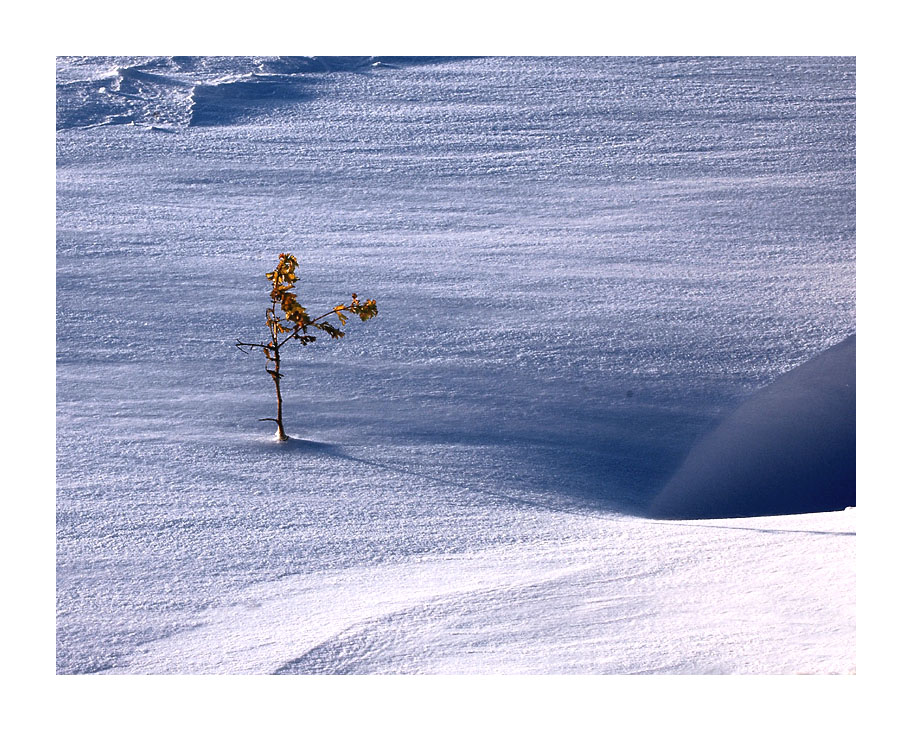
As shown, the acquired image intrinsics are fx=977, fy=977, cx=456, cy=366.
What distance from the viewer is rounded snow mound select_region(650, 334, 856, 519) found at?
3885 mm

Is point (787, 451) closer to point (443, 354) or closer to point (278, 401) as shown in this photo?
point (443, 354)

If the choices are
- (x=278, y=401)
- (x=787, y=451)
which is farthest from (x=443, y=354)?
(x=787, y=451)

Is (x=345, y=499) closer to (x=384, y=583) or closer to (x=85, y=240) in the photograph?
(x=384, y=583)

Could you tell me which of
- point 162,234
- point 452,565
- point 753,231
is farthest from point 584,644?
point 162,234

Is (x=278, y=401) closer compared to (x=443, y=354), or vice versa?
(x=278, y=401)

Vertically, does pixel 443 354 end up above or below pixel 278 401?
above

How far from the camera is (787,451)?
13.3 feet

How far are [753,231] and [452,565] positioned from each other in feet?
8.37

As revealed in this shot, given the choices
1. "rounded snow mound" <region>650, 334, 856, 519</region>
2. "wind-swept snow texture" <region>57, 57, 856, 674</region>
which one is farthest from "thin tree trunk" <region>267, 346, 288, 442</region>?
"rounded snow mound" <region>650, 334, 856, 519</region>

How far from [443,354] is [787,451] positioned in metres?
1.49

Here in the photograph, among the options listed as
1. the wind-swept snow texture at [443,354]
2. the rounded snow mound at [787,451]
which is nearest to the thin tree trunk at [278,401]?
the wind-swept snow texture at [443,354]

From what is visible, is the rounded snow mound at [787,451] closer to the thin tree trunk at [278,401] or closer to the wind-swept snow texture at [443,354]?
the wind-swept snow texture at [443,354]

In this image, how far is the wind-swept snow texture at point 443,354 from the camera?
2918 millimetres

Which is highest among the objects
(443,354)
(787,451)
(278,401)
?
(443,354)
